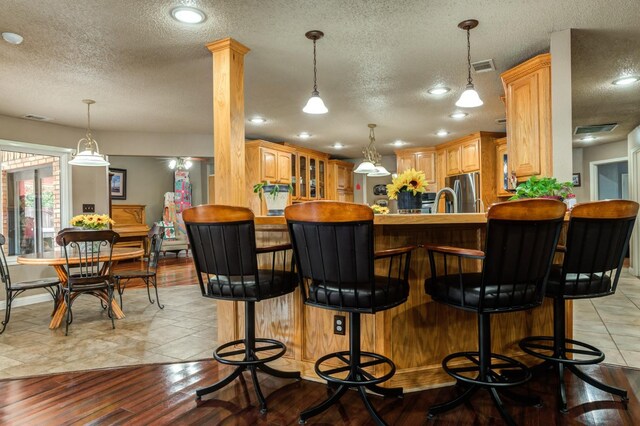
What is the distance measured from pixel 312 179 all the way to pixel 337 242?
5.63 m

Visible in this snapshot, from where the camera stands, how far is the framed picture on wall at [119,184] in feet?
29.5

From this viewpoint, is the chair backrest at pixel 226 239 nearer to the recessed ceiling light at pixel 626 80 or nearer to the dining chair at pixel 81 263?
the dining chair at pixel 81 263

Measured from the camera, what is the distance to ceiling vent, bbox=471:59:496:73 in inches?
128

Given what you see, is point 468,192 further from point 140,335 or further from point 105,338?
point 105,338

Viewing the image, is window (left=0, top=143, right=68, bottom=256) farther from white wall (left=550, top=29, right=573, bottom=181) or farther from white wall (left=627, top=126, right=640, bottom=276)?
white wall (left=627, top=126, right=640, bottom=276)

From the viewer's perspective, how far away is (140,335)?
10.9ft

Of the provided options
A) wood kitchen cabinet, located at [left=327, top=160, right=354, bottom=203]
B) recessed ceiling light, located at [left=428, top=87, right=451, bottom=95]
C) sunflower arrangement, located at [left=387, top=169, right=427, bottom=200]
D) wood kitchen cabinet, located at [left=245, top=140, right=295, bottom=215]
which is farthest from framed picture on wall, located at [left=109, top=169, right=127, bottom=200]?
sunflower arrangement, located at [left=387, top=169, right=427, bottom=200]

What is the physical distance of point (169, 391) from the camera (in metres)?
2.24

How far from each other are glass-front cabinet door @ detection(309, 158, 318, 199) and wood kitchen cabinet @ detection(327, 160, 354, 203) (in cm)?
46

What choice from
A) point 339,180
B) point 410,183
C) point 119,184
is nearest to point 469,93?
point 410,183

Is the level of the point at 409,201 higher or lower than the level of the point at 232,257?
higher

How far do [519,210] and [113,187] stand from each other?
9275 millimetres

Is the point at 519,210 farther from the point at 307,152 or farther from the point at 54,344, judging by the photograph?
the point at 307,152

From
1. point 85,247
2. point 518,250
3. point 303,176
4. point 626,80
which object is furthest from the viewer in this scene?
point 303,176
